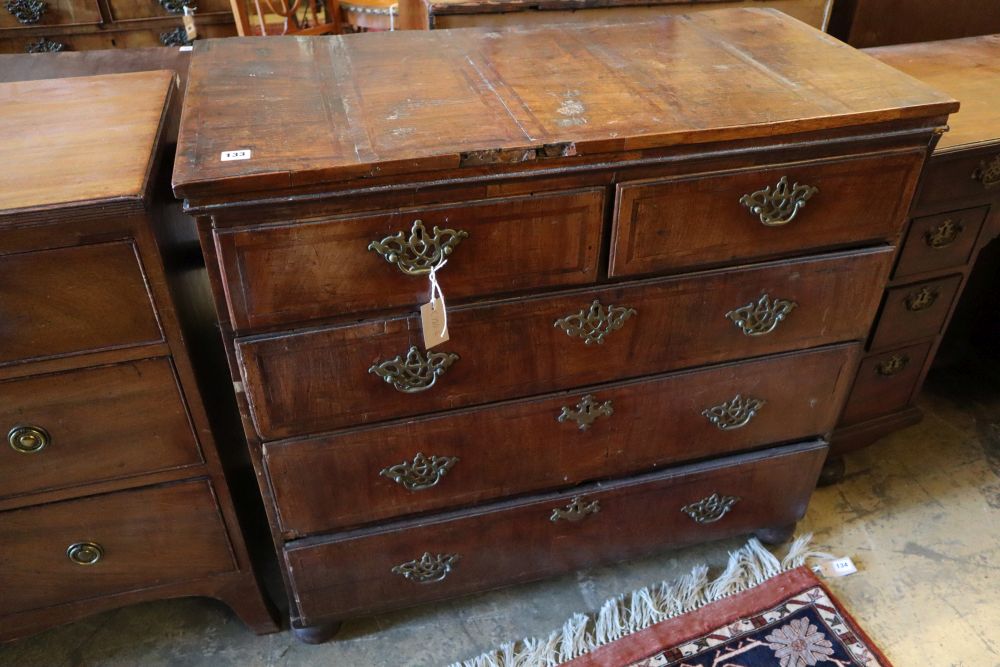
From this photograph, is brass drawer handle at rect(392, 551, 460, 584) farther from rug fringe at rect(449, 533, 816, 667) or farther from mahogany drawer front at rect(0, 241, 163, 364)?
mahogany drawer front at rect(0, 241, 163, 364)

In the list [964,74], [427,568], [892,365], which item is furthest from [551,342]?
[964,74]

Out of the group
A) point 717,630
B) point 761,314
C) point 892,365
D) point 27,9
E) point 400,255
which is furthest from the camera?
point 27,9

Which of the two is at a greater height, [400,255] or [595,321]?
[400,255]

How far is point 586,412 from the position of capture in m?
Answer: 1.20

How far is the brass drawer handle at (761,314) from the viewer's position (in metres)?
1.16

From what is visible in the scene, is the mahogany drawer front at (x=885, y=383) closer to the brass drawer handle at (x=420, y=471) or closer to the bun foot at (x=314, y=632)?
the brass drawer handle at (x=420, y=471)

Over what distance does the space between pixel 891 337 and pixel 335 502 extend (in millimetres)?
1087

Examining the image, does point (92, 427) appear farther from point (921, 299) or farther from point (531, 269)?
point (921, 299)

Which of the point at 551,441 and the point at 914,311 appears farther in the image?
the point at 914,311

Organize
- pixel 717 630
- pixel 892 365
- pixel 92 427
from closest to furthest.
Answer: pixel 92 427
pixel 717 630
pixel 892 365

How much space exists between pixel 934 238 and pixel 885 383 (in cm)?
34

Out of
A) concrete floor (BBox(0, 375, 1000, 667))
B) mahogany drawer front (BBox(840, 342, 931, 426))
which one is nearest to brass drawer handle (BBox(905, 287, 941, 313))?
mahogany drawer front (BBox(840, 342, 931, 426))

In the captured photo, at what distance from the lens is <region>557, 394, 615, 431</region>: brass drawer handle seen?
119 cm

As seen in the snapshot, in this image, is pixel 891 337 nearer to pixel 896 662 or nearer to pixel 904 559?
pixel 904 559
